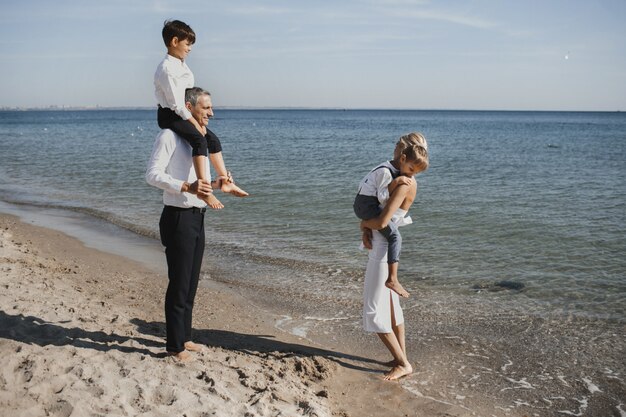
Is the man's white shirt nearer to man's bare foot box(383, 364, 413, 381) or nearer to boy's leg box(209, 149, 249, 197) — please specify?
boy's leg box(209, 149, 249, 197)

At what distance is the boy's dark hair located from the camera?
402 centimetres

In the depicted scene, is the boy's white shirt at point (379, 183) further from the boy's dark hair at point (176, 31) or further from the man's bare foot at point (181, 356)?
the man's bare foot at point (181, 356)

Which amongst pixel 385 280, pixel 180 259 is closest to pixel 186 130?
pixel 180 259

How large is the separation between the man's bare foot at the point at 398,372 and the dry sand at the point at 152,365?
0.29 ft

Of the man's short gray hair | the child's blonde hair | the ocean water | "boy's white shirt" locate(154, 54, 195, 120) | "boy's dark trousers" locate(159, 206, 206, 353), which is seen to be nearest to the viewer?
"boy's white shirt" locate(154, 54, 195, 120)

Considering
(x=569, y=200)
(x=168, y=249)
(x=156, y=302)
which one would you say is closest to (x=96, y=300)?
(x=156, y=302)

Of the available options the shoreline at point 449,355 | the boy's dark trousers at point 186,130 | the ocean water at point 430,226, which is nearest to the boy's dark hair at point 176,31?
the boy's dark trousers at point 186,130

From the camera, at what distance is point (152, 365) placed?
4312 millimetres

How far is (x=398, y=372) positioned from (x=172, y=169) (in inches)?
112

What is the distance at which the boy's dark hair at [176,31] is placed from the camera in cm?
402

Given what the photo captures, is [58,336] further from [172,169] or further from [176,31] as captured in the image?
[176,31]

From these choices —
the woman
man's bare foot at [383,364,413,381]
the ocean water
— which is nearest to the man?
the woman

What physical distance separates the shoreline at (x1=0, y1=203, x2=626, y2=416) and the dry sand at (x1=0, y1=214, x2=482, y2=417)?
3cm

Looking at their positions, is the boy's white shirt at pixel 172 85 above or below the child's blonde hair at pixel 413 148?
above
